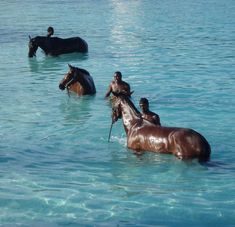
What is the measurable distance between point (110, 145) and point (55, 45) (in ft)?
57.2

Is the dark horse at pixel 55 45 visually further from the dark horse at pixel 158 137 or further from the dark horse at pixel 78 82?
the dark horse at pixel 158 137

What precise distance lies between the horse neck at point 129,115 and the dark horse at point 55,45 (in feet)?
55.6

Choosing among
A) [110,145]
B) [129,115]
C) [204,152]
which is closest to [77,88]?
[110,145]

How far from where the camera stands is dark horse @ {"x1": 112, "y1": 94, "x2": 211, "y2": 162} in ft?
39.3

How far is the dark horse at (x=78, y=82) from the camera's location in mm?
19891

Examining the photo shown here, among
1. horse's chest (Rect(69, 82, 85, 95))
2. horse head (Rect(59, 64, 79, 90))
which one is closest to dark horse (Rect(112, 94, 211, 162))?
horse head (Rect(59, 64, 79, 90))

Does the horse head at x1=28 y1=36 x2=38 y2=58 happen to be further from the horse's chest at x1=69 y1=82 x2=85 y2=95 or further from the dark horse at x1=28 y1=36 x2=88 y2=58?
the horse's chest at x1=69 y1=82 x2=85 y2=95

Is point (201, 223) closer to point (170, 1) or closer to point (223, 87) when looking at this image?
point (223, 87)

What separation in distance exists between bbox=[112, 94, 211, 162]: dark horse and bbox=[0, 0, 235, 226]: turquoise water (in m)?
0.20

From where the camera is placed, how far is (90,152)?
44.8 feet

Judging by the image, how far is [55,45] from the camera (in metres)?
30.7

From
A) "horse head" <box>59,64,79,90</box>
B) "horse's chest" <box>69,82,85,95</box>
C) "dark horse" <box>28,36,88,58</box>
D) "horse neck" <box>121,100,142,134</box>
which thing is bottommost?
"dark horse" <box>28,36,88,58</box>

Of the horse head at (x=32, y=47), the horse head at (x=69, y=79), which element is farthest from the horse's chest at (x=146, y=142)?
the horse head at (x=32, y=47)

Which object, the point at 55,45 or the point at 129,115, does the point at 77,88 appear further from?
the point at 55,45
